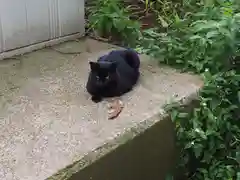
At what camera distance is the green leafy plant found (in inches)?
105

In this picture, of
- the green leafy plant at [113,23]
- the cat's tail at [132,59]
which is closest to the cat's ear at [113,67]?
the cat's tail at [132,59]

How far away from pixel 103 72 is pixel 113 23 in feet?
2.61

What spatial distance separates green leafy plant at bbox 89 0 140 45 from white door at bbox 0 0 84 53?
0.11 meters

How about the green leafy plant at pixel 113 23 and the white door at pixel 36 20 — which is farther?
the green leafy plant at pixel 113 23

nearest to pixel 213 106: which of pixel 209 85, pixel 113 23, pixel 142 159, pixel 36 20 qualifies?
pixel 209 85

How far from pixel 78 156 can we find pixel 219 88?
0.83 metres

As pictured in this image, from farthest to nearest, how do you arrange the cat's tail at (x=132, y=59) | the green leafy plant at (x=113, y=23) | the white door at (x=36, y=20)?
the green leafy plant at (x=113, y=23) → the white door at (x=36, y=20) → the cat's tail at (x=132, y=59)

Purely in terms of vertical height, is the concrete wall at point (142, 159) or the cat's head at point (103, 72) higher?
the cat's head at point (103, 72)

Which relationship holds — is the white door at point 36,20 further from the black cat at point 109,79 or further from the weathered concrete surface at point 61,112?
the black cat at point 109,79

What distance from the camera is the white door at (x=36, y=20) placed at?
95.5 inches

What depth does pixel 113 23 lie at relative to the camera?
2686 mm

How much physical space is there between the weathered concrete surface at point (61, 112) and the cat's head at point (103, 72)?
100 millimetres

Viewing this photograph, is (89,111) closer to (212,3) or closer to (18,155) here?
(18,155)

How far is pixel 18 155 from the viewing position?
157cm
